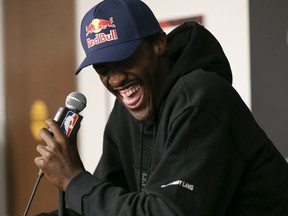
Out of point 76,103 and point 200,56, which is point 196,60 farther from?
point 76,103

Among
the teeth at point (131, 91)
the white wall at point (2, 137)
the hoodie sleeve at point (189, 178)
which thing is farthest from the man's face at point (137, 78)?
the white wall at point (2, 137)

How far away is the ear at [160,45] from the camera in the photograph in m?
1.34

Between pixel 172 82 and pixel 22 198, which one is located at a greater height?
pixel 172 82

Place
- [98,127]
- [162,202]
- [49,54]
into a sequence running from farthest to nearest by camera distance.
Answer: [49,54], [98,127], [162,202]

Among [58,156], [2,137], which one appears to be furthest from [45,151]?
[2,137]

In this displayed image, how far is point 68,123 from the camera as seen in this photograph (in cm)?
129

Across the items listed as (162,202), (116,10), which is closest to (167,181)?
(162,202)

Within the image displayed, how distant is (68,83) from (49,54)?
257mm

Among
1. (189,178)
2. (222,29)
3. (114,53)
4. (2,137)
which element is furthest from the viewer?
(2,137)

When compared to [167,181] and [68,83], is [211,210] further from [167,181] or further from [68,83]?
[68,83]

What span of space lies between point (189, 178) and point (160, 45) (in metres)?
0.41

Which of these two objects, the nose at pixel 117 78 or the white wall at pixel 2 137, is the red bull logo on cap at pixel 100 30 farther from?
the white wall at pixel 2 137

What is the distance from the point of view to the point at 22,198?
3816 mm

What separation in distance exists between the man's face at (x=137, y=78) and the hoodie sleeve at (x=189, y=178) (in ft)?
0.69
